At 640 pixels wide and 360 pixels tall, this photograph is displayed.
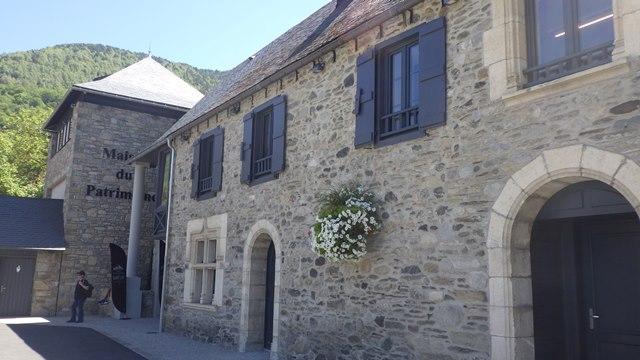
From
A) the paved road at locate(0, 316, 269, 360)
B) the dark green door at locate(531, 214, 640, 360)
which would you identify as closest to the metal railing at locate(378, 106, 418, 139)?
the dark green door at locate(531, 214, 640, 360)

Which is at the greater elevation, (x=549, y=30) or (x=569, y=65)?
(x=549, y=30)

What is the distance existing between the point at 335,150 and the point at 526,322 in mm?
3542

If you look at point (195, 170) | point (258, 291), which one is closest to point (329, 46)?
point (258, 291)

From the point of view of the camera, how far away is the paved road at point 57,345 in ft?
29.2

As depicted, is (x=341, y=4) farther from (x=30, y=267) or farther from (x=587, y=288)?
(x=30, y=267)

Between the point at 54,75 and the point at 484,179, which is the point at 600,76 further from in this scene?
the point at 54,75

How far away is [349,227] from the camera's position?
6535 mm

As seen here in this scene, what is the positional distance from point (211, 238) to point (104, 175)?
26.8 ft

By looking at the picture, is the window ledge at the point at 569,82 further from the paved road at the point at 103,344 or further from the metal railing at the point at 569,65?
the paved road at the point at 103,344

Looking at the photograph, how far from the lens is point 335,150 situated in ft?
25.1

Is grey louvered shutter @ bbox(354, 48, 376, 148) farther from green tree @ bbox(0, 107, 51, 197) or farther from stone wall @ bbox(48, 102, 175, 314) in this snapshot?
green tree @ bbox(0, 107, 51, 197)

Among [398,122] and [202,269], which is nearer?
[398,122]

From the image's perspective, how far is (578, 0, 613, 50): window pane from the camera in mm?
4629

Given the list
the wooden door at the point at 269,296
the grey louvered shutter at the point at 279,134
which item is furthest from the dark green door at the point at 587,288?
the wooden door at the point at 269,296
